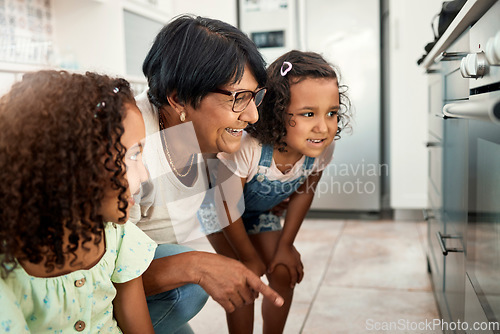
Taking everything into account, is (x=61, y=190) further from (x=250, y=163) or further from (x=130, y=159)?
(x=250, y=163)

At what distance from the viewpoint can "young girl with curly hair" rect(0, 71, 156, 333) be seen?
714 millimetres

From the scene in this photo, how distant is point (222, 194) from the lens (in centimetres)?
142

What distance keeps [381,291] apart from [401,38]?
1.71 m

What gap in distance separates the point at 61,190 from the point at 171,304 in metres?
0.54

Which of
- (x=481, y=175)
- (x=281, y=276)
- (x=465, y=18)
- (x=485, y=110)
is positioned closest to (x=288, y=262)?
(x=281, y=276)

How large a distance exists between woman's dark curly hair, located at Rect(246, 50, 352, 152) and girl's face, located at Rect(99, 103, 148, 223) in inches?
23.4

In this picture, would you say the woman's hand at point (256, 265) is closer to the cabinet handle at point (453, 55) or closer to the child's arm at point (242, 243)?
the child's arm at point (242, 243)

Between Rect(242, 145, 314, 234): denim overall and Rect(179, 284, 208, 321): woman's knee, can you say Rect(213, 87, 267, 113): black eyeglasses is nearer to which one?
Rect(242, 145, 314, 234): denim overall

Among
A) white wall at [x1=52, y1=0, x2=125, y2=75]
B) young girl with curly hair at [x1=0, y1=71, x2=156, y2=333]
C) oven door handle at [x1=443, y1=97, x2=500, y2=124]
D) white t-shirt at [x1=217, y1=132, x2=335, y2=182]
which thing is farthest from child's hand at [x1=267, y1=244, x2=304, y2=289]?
white wall at [x1=52, y1=0, x2=125, y2=75]

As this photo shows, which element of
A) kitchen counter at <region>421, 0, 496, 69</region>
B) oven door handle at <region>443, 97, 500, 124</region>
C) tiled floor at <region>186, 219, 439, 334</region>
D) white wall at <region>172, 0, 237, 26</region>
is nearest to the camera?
oven door handle at <region>443, 97, 500, 124</region>

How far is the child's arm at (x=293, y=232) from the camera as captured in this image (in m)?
1.47

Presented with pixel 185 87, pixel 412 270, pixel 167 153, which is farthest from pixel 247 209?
pixel 412 270

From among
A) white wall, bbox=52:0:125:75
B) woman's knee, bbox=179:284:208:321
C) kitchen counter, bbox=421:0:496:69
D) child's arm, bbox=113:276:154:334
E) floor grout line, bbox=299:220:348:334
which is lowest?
floor grout line, bbox=299:220:348:334

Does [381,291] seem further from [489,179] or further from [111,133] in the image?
[111,133]
